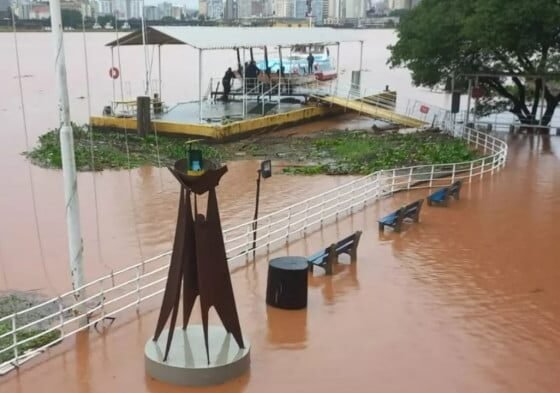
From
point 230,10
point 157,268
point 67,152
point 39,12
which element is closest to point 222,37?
point 39,12

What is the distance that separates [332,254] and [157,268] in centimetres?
364

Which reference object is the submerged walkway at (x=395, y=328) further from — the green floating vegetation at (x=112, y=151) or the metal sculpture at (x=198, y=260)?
the green floating vegetation at (x=112, y=151)

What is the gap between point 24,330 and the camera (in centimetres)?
1118

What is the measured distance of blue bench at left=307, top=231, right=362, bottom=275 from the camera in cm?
1372

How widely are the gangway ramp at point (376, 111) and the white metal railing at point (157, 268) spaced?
471 cm

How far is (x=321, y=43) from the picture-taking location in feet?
129

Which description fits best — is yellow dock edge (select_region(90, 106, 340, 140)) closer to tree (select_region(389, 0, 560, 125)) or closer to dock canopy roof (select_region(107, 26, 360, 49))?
dock canopy roof (select_region(107, 26, 360, 49))

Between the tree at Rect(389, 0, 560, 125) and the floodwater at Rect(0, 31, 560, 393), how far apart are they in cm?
595

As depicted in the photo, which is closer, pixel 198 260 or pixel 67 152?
pixel 198 260

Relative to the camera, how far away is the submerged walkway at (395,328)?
9633 millimetres

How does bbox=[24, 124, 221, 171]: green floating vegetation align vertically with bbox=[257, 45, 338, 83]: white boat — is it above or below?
below

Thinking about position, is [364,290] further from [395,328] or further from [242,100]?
[242,100]

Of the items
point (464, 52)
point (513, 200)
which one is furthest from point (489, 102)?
point (513, 200)

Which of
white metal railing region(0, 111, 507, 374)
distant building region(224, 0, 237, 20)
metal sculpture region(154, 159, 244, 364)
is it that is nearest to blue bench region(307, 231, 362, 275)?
white metal railing region(0, 111, 507, 374)
